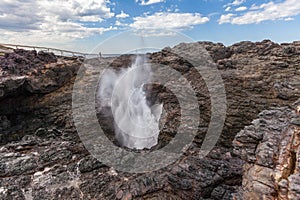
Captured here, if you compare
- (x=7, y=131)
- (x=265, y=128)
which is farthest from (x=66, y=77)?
(x=265, y=128)

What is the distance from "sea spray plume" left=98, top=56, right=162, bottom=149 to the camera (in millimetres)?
21547

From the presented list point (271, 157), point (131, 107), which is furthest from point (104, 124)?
point (271, 157)

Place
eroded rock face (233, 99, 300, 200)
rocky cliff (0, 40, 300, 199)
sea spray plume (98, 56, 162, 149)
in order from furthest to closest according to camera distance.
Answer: sea spray plume (98, 56, 162, 149) < rocky cliff (0, 40, 300, 199) < eroded rock face (233, 99, 300, 200)

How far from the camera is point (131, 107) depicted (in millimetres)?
24703

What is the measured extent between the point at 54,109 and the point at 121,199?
12.5m

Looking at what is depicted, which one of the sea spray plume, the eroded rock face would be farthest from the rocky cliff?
the sea spray plume

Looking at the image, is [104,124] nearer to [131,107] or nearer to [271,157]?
[131,107]

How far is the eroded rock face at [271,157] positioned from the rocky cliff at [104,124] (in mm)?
75

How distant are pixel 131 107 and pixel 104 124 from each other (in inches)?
197

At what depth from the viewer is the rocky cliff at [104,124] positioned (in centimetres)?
1135

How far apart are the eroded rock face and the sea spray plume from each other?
11.4 metres

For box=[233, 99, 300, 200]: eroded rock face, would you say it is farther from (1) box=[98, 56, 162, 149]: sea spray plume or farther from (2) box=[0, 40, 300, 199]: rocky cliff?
(1) box=[98, 56, 162, 149]: sea spray plume

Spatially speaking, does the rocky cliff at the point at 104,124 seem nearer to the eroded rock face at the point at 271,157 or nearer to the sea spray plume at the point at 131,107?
the eroded rock face at the point at 271,157

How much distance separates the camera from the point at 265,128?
1011 centimetres
